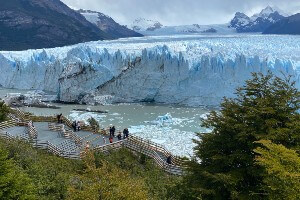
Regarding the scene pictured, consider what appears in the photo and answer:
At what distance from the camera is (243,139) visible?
6.31 metres

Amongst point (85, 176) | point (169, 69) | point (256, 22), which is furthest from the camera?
point (256, 22)

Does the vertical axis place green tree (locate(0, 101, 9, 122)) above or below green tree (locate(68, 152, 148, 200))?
below

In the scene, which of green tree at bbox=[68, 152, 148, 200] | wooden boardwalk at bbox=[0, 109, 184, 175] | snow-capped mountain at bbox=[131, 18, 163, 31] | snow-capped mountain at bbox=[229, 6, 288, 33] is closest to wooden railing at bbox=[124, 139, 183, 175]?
wooden boardwalk at bbox=[0, 109, 184, 175]

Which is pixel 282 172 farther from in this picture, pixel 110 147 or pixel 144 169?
pixel 110 147

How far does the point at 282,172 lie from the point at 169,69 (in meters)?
22.3

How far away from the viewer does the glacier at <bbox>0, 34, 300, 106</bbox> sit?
25031 mm

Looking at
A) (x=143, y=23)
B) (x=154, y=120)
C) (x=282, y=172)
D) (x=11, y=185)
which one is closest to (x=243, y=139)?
(x=282, y=172)

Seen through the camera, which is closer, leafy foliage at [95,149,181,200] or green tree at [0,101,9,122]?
leafy foliage at [95,149,181,200]

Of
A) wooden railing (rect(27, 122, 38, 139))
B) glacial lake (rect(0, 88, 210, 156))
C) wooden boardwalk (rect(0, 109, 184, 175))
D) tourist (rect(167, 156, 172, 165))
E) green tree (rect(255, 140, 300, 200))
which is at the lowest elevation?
glacial lake (rect(0, 88, 210, 156))

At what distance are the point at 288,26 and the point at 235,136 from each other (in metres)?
68.6

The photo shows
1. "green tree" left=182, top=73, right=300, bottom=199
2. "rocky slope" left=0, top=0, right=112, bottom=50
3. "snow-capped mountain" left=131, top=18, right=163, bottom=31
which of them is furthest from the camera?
"snow-capped mountain" left=131, top=18, right=163, bottom=31

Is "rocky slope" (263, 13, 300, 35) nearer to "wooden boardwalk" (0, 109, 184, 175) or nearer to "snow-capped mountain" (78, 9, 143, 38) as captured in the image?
"snow-capped mountain" (78, 9, 143, 38)

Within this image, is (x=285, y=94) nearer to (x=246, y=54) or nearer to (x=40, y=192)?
(x=40, y=192)

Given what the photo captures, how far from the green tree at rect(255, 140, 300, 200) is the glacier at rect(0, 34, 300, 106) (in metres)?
19.8
